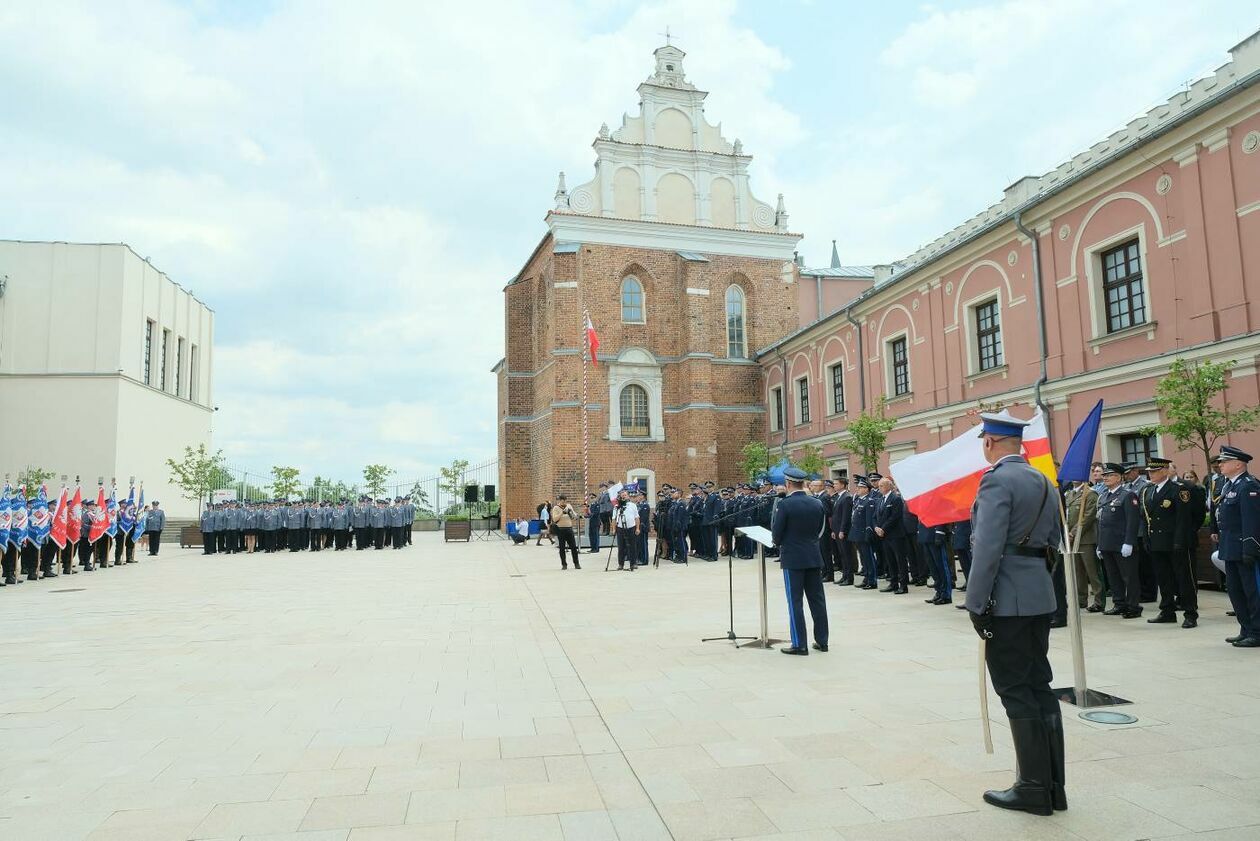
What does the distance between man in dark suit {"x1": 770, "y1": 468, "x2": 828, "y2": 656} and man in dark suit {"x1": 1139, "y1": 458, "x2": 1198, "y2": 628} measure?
4.28 m

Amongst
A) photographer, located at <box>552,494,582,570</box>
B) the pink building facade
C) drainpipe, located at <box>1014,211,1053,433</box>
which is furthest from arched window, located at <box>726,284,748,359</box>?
photographer, located at <box>552,494,582,570</box>

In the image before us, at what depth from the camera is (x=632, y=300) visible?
34.2m

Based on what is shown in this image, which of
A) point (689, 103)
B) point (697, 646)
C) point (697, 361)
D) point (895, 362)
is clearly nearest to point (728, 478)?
point (697, 361)

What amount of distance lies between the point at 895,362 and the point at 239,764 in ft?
75.2

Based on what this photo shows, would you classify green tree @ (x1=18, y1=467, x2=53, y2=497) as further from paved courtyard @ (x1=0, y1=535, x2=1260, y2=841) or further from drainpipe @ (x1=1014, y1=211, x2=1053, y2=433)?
drainpipe @ (x1=1014, y1=211, x2=1053, y2=433)

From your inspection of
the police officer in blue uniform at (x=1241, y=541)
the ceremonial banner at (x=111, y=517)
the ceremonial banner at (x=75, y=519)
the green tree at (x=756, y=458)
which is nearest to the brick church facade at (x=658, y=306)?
the green tree at (x=756, y=458)

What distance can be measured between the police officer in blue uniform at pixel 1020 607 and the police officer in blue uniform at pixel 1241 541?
5.03 meters

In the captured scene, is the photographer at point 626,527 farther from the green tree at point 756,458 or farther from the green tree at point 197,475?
the green tree at point 197,475

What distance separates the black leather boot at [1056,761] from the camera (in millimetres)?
3955

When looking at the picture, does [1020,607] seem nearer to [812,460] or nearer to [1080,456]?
[1080,456]

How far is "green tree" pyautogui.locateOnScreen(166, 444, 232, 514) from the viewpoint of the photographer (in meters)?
42.6

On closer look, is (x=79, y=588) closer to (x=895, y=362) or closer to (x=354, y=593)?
(x=354, y=593)

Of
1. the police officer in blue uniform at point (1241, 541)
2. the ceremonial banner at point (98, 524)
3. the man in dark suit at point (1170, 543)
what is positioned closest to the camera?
the police officer in blue uniform at point (1241, 541)

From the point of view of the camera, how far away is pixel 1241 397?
1337cm
